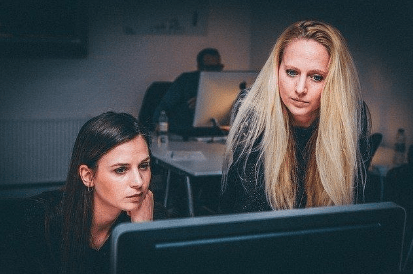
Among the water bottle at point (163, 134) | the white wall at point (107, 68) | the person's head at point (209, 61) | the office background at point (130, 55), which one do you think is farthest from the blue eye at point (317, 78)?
the white wall at point (107, 68)

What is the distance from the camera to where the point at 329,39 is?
130cm

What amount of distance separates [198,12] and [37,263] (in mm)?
4903

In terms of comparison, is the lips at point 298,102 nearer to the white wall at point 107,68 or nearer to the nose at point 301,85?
the nose at point 301,85

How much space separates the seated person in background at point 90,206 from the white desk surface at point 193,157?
4.63ft

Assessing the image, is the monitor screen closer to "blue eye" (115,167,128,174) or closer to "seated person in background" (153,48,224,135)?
"seated person in background" (153,48,224,135)

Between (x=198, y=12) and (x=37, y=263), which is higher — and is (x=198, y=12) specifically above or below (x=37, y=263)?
above

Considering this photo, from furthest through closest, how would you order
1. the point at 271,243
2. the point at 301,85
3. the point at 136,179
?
the point at 136,179 → the point at 301,85 → the point at 271,243

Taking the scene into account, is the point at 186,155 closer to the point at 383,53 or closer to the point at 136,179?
the point at 383,53

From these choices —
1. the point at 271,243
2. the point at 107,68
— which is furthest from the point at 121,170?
the point at 107,68

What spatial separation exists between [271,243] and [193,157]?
8.89 feet

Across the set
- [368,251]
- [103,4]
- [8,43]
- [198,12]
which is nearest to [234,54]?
[198,12]

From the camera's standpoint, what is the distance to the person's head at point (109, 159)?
4.60ft

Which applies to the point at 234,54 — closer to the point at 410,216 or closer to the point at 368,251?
the point at 410,216

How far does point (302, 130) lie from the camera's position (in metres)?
1.45
